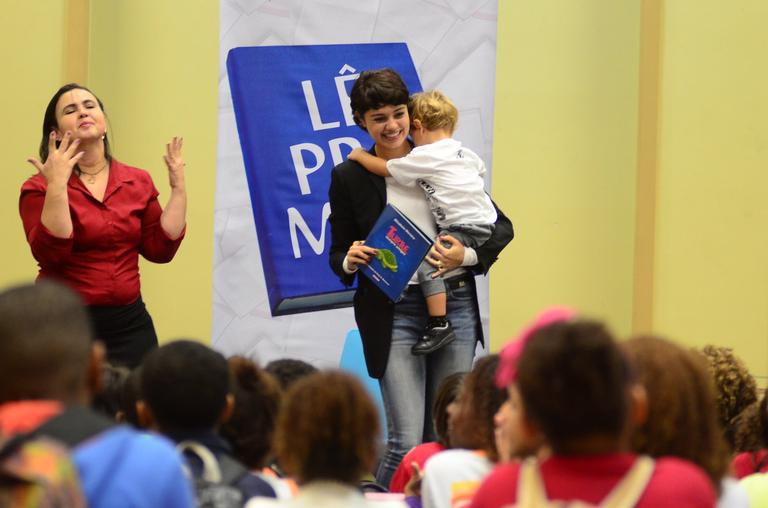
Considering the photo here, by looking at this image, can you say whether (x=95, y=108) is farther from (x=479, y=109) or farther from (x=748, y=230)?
(x=748, y=230)

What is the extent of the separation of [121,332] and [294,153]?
1.78 metres

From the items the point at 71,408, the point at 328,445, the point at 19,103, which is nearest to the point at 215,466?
the point at 328,445

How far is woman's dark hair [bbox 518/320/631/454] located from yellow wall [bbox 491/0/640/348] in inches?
171

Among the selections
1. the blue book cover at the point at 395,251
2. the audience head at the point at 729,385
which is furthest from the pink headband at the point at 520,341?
the blue book cover at the point at 395,251

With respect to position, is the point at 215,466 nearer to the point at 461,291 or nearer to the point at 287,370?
the point at 287,370

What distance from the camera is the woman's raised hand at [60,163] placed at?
3938mm

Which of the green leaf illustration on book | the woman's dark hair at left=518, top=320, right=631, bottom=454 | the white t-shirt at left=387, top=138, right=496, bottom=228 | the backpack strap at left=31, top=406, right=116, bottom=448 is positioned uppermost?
the white t-shirt at left=387, top=138, right=496, bottom=228

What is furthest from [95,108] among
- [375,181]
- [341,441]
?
[341,441]

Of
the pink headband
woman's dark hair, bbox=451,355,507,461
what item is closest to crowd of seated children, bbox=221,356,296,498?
woman's dark hair, bbox=451,355,507,461

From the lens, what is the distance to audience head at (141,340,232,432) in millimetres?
2266

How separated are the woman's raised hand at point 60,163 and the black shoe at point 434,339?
1.30m

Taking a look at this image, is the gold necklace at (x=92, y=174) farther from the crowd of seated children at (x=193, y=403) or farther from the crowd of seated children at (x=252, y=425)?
the crowd of seated children at (x=193, y=403)

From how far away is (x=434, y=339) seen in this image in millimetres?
3887

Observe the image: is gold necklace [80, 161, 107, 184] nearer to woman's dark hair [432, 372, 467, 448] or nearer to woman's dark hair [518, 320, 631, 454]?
woman's dark hair [432, 372, 467, 448]
